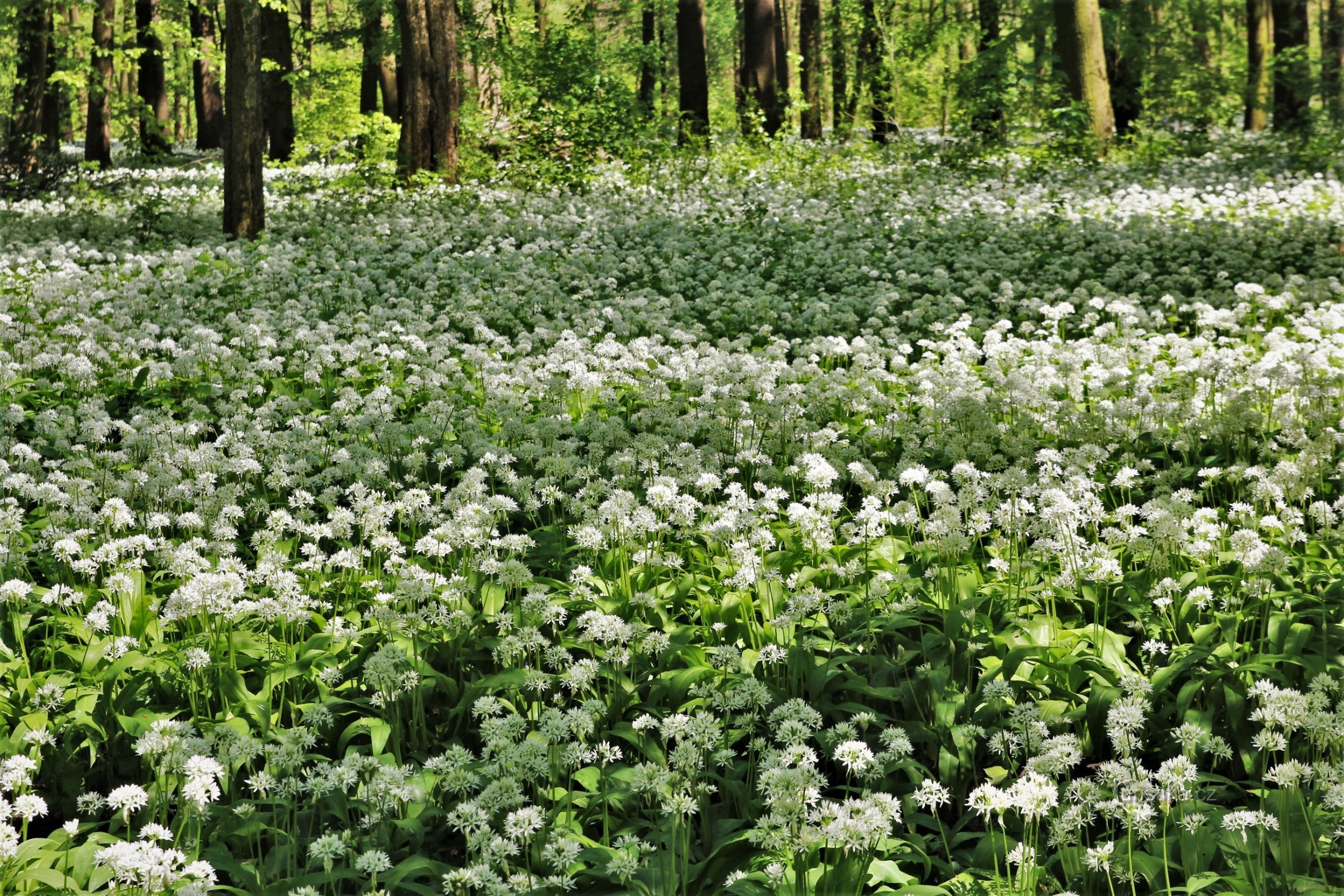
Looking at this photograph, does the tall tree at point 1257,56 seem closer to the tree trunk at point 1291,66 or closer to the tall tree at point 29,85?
the tree trunk at point 1291,66

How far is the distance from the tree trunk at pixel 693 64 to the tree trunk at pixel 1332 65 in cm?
1079

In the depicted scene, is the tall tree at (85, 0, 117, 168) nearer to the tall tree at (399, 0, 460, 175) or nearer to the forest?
the tall tree at (399, 0, 460, 175)

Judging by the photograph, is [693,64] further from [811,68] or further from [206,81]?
[206,81]

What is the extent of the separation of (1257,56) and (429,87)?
60.0 feet

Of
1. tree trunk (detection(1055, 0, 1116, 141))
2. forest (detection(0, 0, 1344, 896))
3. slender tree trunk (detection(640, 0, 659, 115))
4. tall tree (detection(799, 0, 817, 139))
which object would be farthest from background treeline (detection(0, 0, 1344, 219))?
forest (detection(0, 0, 1344, 896))

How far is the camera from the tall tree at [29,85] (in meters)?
16.7

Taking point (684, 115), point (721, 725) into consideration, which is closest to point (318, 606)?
point (721, 725)

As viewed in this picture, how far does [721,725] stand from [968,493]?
1.93 m

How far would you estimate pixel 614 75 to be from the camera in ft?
65.8

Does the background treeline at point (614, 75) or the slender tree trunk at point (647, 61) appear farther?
the slender tree trunk at point (647, 61)

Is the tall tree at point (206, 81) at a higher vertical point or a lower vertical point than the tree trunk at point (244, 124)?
higher

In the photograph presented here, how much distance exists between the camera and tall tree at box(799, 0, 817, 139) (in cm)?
2369

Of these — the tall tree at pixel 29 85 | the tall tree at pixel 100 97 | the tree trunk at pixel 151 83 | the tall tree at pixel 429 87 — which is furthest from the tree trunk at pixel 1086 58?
the tall tree at pixel 100 97

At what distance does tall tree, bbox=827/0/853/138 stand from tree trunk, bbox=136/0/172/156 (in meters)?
14.1
